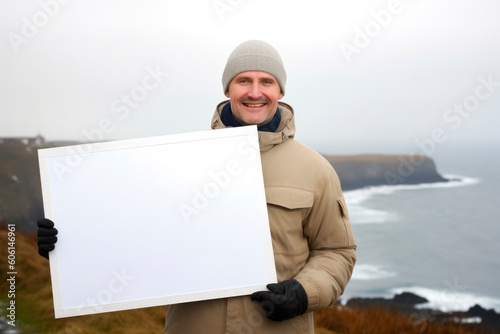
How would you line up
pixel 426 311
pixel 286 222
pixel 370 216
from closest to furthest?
pixel 286 222 < pixel 426 311 < pixel 370 216

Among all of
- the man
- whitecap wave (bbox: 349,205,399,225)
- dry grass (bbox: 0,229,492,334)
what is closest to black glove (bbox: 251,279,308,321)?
the man

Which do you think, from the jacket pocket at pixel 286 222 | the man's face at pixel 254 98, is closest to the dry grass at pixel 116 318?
the jacket pocket at pixel 286 222

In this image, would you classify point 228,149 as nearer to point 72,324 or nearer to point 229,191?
point 229,191

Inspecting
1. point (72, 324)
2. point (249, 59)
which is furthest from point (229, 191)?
point (72, 324)

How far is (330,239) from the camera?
154 centimetres

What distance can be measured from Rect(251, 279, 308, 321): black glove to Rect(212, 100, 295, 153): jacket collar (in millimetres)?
398

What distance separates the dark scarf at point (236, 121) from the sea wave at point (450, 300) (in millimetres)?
2393

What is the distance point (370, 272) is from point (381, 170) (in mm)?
766

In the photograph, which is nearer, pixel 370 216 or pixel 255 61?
pixel 255 61

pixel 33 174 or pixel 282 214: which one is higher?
pixel 33 174

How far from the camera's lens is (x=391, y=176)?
3.80 m

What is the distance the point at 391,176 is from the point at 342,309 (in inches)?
40.0

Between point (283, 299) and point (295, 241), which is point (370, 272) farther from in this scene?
point (283, 299)

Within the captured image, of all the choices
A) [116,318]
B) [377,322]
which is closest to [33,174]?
[116,318]
